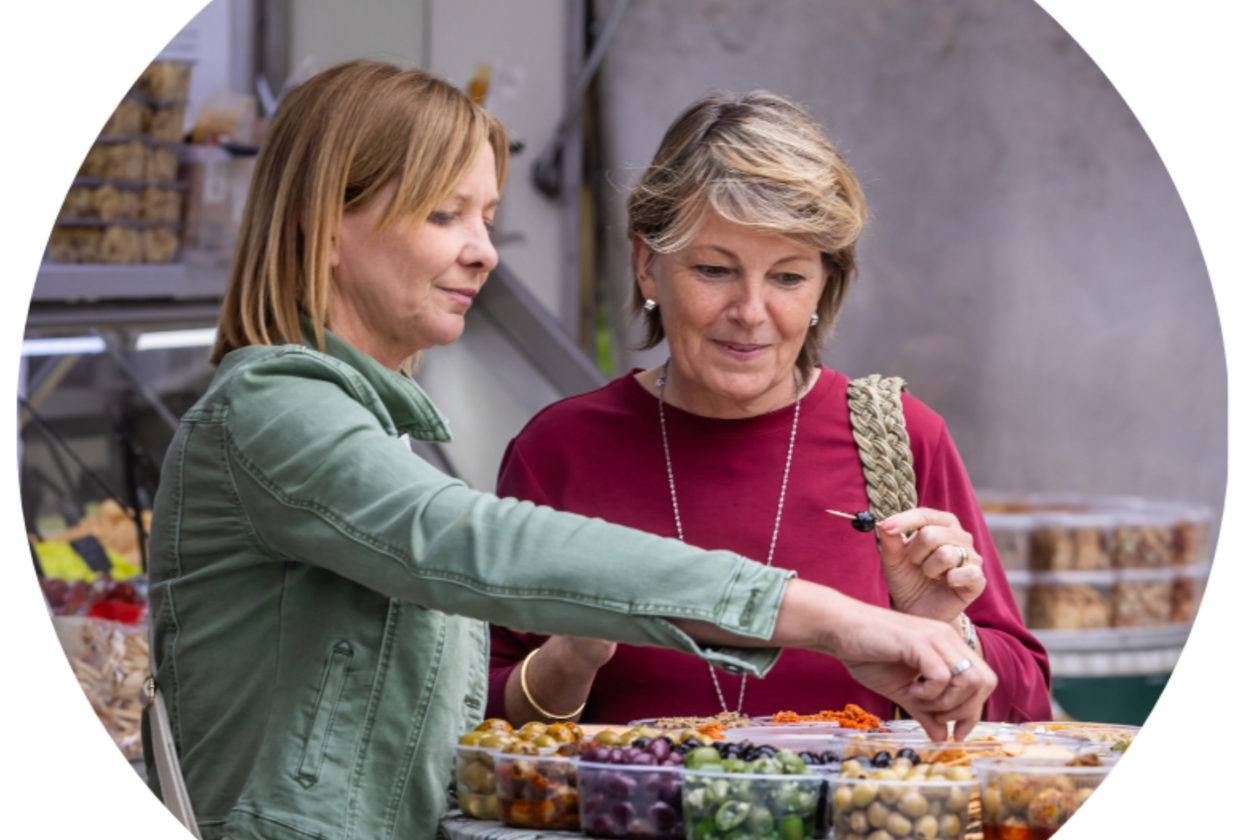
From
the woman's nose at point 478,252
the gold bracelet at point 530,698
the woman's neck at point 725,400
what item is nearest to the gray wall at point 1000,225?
the woman's neck at point 725,400

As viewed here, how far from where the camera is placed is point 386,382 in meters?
1.44

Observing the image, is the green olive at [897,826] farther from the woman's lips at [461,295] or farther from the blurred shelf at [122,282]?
the blurred shelf at [122,282]

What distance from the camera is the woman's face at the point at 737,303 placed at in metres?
1.88

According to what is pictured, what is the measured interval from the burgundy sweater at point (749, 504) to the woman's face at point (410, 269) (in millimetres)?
585

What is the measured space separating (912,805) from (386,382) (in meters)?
0.74

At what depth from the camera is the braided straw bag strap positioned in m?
1.97

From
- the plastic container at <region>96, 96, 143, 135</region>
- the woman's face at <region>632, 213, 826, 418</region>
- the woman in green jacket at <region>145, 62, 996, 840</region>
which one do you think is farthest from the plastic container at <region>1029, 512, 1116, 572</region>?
the woman in green jacket at <region>145, 62, 996, 840</region>

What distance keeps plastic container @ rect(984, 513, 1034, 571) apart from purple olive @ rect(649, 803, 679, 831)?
359 cm

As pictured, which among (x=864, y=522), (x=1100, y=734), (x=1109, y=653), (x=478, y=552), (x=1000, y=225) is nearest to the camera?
(x=478, y=552)

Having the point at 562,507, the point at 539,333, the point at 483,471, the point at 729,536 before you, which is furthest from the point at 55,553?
the point at 729,536

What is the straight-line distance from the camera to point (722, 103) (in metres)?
2.02

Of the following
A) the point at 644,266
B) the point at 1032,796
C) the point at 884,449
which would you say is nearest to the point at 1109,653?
the point at 884,449

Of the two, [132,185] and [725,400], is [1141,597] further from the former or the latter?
[132,185]

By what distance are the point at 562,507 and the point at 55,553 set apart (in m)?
2.06
